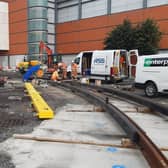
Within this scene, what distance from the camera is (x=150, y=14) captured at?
125 ft

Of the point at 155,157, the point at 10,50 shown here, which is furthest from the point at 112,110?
the point at 10,50

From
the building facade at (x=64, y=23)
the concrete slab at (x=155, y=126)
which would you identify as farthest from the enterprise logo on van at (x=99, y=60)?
the building facade at (x=64, y=23)

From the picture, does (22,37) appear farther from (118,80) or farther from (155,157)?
(155,157)

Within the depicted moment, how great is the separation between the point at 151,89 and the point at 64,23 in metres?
38.6

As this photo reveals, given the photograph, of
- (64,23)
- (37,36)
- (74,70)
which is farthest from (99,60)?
(37,36)

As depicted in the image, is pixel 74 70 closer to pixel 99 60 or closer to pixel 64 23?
pixel 99 60

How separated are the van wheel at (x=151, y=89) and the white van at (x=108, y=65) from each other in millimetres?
7731

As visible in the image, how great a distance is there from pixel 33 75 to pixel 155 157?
833 inches

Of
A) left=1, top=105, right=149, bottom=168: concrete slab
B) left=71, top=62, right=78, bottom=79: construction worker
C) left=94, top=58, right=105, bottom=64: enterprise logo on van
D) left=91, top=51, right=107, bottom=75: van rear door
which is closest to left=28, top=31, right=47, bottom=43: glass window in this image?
left=71, top=62, right=78, bottom=79: construction worker

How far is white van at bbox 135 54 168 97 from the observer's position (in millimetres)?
13891

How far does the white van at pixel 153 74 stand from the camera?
13.9 metres

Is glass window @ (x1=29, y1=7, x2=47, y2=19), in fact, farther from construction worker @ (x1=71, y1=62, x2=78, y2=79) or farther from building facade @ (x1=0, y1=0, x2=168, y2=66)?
construction worker @ (x1=71, y1=62, x2=78, y2=79)

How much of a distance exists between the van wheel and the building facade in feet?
83.6

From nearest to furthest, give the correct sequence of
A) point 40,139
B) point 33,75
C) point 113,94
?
point 40,139 < point 113,94 < point 33,75
